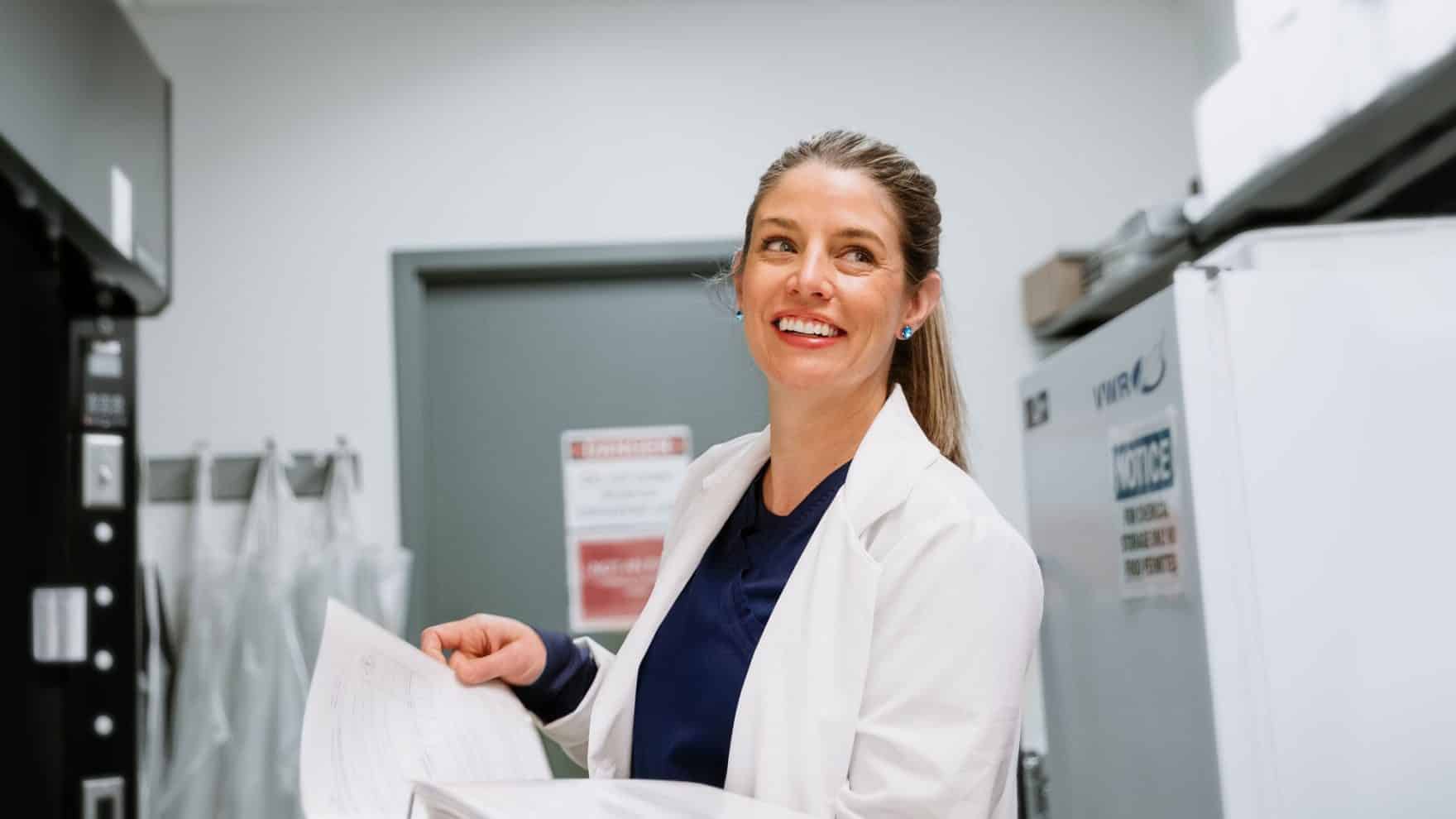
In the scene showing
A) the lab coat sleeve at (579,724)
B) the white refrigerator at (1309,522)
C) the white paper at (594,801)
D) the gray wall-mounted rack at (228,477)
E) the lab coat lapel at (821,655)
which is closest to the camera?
the white paper at (594,801)

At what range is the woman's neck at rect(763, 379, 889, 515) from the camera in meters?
1.10

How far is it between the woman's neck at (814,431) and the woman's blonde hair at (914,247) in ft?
0.17

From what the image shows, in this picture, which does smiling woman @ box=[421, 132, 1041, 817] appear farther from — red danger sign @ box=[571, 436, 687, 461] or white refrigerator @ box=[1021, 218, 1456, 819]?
red danger sign @ box=[571, 436, 687, 461]

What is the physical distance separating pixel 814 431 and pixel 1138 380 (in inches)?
26.1

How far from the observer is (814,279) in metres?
1.01

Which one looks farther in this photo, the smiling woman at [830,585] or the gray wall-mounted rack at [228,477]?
the gray wall-mounted rack at [228,477]

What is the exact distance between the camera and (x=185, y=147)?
2992 mm

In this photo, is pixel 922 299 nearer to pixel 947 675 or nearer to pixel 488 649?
pixel 947 675

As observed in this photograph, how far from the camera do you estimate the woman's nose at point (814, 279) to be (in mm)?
1009

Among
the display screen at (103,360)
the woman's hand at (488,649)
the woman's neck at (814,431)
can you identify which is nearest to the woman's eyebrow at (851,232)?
the woman's neck at (814,431)

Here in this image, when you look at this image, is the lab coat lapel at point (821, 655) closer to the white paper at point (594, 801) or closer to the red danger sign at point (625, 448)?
the white paper at point (594, 801)

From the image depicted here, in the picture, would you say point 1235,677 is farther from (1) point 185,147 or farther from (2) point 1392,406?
(1) point 185,147

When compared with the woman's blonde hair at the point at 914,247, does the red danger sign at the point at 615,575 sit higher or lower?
lower

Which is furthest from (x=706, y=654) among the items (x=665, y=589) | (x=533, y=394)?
(x=533, y=394)
